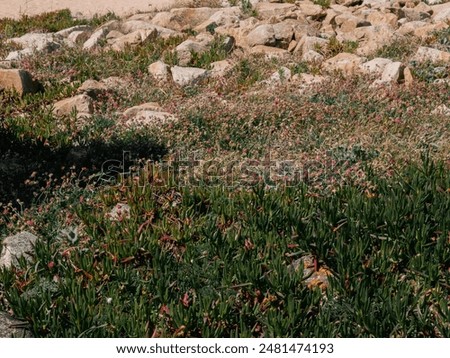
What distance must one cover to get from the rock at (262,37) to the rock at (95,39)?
374cm

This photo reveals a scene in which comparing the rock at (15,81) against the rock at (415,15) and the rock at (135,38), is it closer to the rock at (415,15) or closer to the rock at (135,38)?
the rock at (135,38)

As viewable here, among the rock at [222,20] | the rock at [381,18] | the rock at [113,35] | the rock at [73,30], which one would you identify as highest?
the rock at [381,18]

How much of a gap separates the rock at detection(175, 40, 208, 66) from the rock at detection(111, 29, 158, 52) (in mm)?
1426

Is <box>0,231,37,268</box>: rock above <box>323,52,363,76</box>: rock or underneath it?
above

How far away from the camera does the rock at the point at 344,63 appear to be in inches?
495

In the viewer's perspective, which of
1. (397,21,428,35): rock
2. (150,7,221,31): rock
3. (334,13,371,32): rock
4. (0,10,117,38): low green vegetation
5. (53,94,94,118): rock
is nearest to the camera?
(53,94,94,118): rock

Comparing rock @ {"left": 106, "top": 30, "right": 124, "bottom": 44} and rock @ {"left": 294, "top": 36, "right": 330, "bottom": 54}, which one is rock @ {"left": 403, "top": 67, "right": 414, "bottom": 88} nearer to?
rock @ {"left": 294, "top": 36, "right": 330, "bottom": 54}

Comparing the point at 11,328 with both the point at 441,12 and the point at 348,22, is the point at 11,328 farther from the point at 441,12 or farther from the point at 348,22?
the point at 441,12

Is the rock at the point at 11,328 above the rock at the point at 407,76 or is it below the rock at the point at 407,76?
above

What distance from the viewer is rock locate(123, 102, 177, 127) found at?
33.0 feet

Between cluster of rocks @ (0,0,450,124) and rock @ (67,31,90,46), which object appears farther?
rock @ (67,31,90,46)

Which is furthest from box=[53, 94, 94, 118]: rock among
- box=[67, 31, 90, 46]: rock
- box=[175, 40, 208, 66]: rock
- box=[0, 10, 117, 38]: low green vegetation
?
box=[0, 10, 117, 38]: low green vegetation

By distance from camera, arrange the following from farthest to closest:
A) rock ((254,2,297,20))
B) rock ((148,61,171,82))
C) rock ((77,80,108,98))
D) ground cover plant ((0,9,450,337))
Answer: rock ((254,2,297,20))
rock ((148,61,171,82))
rock ((77,80,108,98))
ground cover plant ((0,9,450,337))

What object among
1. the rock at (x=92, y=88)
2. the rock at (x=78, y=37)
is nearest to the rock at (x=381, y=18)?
the rock at (x=92, y=88)
